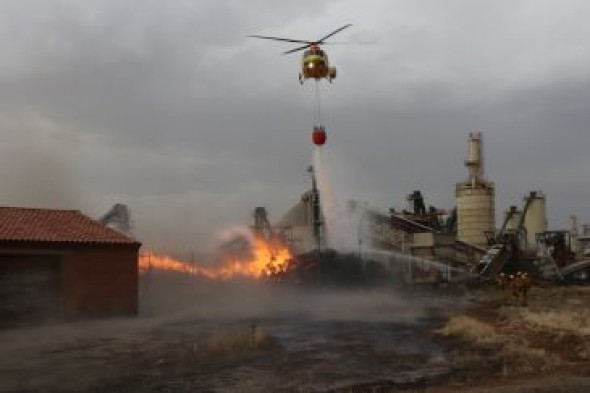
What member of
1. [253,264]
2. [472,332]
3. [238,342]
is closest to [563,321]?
[472,332]

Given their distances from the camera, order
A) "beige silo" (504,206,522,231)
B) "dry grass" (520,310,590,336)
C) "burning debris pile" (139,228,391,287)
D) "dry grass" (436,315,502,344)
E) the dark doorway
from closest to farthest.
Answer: "dry grass" (436,315,502,344) < "dry grass" (520,310,590,336) < the dark doorway < "burning debris pile" (139,228,391,287) < "beige silo" (504,206,522,231)

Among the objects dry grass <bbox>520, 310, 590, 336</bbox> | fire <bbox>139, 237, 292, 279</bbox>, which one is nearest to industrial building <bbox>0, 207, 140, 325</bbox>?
fire <bbox>139, 237, 292, 279</bbox>

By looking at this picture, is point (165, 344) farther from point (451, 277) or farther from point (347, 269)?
point (451, 277)

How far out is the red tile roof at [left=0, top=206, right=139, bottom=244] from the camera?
110ft

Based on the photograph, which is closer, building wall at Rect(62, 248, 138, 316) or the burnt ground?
the burnt ground

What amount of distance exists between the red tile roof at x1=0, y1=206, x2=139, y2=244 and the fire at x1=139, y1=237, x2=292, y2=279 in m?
13.7

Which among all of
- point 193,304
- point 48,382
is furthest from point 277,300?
point 48,382

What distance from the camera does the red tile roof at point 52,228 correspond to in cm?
3366

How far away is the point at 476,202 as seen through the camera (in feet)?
A: 255

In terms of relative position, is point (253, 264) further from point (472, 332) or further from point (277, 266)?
A: point (472, 332)

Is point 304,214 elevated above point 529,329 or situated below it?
above

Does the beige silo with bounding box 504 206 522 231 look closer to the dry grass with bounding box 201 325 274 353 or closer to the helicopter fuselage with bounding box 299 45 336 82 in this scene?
the helicopter fuselage with bounding box 299 45 336 82

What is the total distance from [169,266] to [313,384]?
36300 mm

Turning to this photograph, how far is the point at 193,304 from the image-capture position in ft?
154
